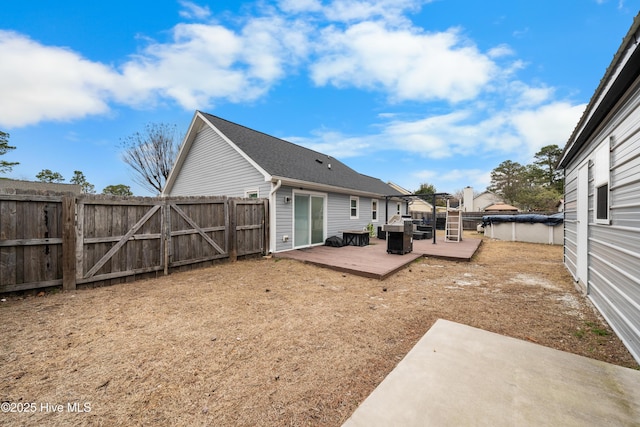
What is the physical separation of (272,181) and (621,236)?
7361mm

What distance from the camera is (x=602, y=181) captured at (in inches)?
141

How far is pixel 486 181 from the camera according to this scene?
120 feet

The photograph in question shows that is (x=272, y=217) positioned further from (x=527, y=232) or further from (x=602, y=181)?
(x=527, y=232)

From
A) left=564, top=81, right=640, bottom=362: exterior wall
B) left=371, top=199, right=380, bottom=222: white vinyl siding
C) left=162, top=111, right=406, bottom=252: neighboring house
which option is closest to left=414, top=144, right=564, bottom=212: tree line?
left=371, top=199, right=380, bottom=222: white vinyl siding

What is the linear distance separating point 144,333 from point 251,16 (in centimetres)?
964

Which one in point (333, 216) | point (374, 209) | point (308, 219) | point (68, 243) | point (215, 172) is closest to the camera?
point (68, 243)

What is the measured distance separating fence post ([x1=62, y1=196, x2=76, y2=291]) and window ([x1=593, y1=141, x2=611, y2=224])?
8.66 m

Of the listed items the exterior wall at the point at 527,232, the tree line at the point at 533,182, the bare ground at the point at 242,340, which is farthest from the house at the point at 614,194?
the tree line at the point at 533,182

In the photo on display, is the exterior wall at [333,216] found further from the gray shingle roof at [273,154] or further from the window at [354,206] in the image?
the gray shingle roof at [273,154]

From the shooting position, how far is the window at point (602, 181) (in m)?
3.37

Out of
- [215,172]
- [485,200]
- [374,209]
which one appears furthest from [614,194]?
[485,200]

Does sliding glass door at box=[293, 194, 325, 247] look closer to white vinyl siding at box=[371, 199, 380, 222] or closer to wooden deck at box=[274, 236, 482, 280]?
wooden deck at box=[274, 236, 482, 280]

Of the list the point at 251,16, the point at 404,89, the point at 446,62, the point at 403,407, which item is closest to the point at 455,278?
the point at 403,407

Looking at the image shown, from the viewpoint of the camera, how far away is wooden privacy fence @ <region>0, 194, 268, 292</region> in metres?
4.20
